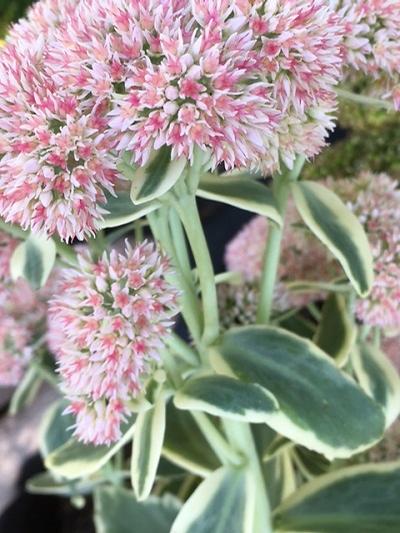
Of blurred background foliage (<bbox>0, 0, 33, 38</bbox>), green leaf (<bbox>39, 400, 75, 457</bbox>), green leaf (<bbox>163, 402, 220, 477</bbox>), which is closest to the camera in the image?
green leaf (<bbox>163, 402, 220, 477</bbox>)

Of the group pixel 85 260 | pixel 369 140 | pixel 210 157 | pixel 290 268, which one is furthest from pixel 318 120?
pixel 369 140

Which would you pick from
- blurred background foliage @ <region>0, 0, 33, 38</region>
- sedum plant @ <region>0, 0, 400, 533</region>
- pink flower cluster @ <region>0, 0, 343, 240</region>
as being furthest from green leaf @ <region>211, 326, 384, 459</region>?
blurred background foliage @ <region>0, 0, 33, 38</region>

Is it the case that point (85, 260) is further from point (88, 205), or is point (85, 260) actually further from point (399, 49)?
point (399, 49)

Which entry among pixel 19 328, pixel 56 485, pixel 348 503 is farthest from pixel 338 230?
pixel 56 485

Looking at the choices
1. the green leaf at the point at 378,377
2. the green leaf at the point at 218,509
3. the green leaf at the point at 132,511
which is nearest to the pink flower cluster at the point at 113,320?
the green leaf at the point at 218,509

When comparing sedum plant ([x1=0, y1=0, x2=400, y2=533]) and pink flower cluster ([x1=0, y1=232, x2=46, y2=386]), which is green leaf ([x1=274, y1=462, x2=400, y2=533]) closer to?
sedum plant ([x1=0, y1=0, x2=400, y2=533])

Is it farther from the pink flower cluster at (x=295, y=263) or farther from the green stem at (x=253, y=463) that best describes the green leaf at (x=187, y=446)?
the pink flower cluster at (x=295, y=263)
